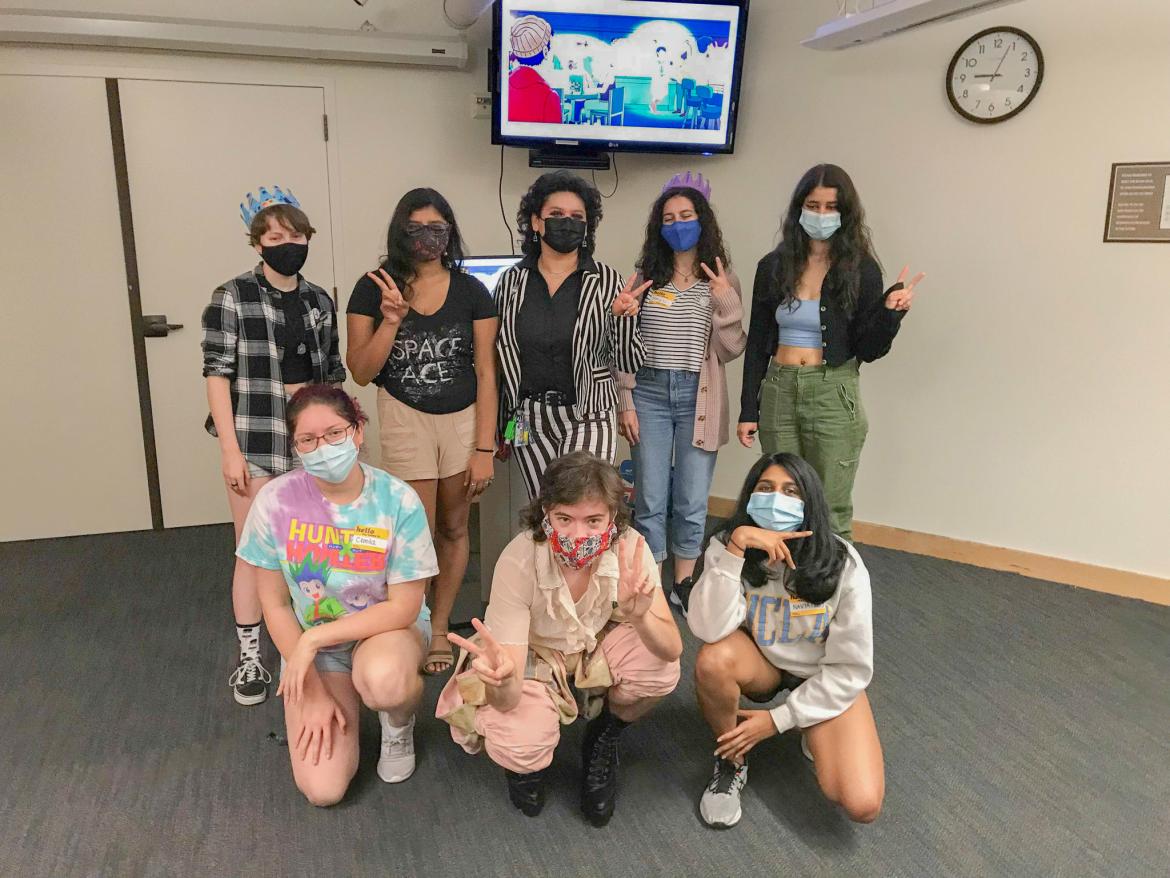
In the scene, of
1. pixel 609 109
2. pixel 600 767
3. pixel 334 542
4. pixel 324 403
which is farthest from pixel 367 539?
pixel 609 109

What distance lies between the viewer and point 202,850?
5.91ft

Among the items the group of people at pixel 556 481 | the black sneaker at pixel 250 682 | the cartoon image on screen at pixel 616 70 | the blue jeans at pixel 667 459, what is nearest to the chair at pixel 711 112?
the cartoon image on screen at pixel 616 70

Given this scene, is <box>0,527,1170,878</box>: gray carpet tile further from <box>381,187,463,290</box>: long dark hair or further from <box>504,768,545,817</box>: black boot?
<box>381,187,463,290</box>: long dark hair

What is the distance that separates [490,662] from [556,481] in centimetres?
40

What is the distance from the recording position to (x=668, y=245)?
9.05 feet

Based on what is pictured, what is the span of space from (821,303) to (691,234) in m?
0.48

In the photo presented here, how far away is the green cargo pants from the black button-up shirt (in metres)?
0.77

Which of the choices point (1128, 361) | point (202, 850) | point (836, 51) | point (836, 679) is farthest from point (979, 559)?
point (202, 850)

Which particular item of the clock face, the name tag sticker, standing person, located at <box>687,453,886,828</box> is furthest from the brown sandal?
the clock face

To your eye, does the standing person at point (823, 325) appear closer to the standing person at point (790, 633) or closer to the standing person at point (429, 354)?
the standing person at point (790, 633)

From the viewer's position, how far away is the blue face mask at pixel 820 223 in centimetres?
254

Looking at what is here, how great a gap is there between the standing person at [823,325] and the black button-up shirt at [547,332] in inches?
28.6

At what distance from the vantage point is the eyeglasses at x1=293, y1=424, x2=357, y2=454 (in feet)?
6.05

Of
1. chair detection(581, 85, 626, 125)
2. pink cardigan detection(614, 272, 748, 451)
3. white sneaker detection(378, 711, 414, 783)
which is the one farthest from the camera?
chair detection(581, 85, 626, 125)
